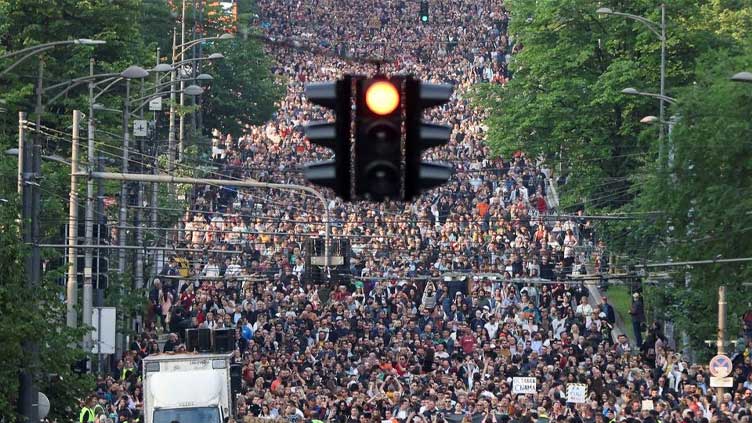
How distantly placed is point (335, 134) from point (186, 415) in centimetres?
2467

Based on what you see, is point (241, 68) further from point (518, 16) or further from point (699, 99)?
point (699, 99)

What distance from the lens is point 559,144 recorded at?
259 ft

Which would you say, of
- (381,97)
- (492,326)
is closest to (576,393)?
(492,326)

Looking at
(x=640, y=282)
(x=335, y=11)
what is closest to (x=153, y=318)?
(x=640, y=282)

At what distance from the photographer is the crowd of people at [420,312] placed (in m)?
49.8

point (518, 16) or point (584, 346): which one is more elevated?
point (518, 16)

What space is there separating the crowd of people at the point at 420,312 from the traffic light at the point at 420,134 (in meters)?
20.4

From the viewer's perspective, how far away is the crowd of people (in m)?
49.8

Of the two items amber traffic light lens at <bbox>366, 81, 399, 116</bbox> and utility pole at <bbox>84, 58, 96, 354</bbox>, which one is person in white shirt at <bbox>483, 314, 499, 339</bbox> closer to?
utility pole at <bbox>84, 58, 96, 354</bbox>

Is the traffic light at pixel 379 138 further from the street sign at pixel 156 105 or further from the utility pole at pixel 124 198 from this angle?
the street sign at pixel 156 105

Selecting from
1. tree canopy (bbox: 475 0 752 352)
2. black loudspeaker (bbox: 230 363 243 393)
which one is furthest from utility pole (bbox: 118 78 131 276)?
tree canopy (bbox: 475 0 752 352)

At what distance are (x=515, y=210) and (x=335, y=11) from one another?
57.5m

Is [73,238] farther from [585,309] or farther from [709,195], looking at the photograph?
[585,309]

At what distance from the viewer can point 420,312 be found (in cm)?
6412
